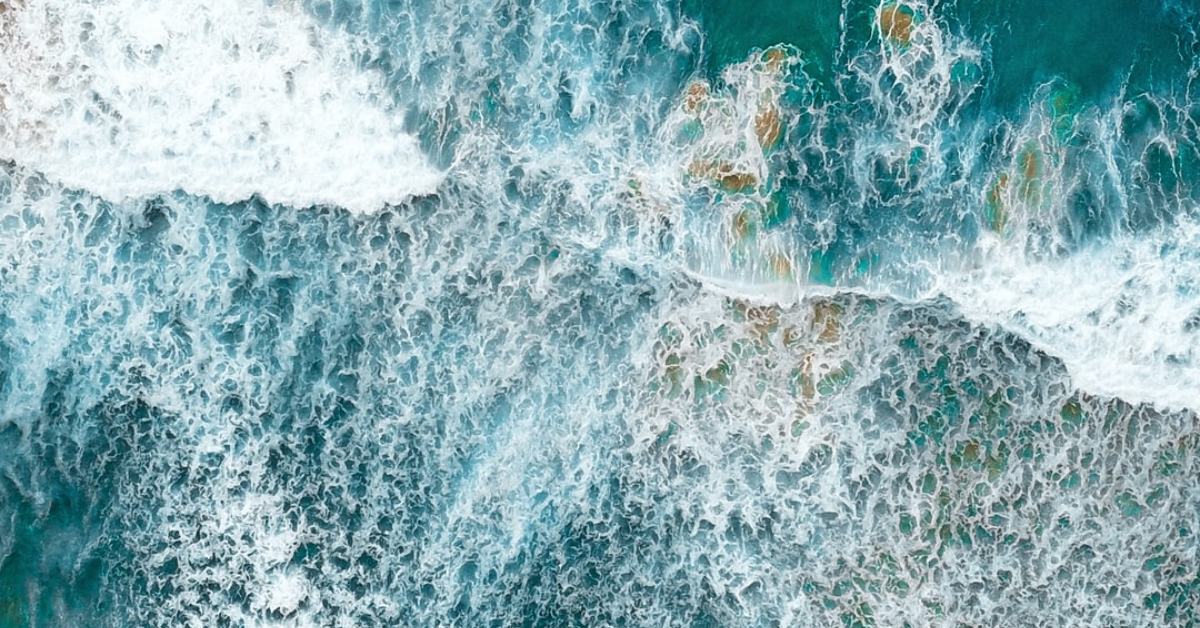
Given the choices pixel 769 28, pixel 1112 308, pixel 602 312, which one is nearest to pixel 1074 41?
pixel 1112 308

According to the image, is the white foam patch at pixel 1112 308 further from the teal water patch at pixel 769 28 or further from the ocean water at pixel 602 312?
the teal water patch at pixel 769 28

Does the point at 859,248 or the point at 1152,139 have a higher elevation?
the point at 1152,139

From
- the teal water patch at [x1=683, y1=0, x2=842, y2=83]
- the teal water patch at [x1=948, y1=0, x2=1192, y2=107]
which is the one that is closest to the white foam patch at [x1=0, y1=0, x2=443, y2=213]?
the teal water patch at [x1=683, y1=0, x2=842, y2=83]

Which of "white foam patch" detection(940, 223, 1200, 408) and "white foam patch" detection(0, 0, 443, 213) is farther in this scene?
"white foam patch" detection(0, 0, 443, 213)

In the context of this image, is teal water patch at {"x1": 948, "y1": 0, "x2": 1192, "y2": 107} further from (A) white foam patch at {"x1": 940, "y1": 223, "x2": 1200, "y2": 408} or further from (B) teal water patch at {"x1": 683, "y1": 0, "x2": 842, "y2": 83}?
(A) white foam patch at {"x1": 940, "y1": 223, "x2": 1200, "y2": 408}

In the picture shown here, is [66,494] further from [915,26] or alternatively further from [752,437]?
[915,26]

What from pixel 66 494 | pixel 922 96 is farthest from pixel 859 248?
pixel 66 494
